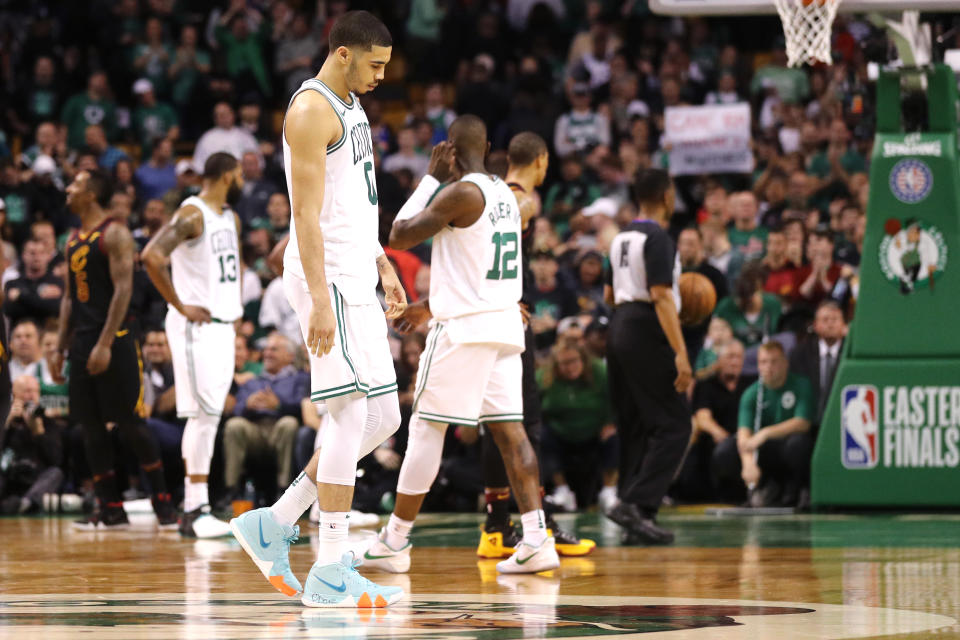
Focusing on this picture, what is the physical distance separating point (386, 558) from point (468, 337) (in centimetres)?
117

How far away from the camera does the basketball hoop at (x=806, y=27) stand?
9.94 m

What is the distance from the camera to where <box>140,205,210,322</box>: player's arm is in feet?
32.1

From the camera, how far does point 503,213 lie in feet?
25.0

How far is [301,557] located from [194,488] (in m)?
2.06

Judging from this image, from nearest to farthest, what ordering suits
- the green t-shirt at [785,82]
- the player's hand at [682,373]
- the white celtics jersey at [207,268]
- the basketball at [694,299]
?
1. the player's hand at [682,373]
2. the basketball at [694,299]
3. the white celtics jersey at [207,268]
4. the green t-shirt at [785,82]

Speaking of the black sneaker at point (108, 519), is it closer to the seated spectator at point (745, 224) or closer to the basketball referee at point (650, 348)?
the basketball referee at point (650, 348)

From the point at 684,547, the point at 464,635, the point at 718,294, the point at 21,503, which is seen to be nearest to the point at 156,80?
the point at 21,503

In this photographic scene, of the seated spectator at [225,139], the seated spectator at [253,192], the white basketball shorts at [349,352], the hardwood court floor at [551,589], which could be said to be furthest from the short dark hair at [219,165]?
the seated spectator at [225,139]

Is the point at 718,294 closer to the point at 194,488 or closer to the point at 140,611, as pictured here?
the point at 194,488

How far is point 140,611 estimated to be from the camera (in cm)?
576

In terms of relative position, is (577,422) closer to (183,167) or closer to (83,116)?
(183,167)

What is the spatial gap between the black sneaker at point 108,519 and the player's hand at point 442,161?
4.34 meters

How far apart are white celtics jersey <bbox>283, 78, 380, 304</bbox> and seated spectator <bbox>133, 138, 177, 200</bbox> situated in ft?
37.7

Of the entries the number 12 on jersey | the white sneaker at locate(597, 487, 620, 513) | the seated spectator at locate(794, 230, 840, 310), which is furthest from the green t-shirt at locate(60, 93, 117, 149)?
the number 12 on jersey
